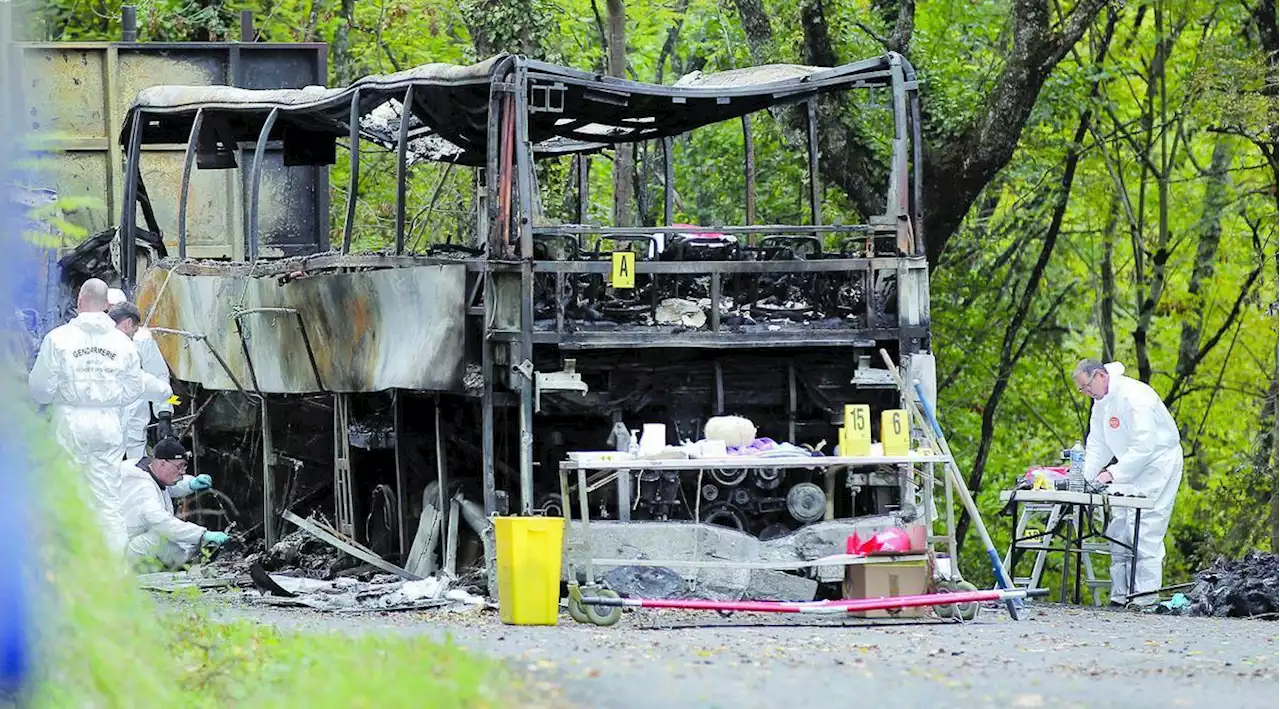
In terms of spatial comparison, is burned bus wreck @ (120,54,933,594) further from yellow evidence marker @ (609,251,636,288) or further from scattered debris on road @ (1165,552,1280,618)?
scattered debris on road @ (1165,552,1280,618)

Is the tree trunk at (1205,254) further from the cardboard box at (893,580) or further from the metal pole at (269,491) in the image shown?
the cardboard box at (893,580)

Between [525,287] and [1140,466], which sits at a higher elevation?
[525,287]

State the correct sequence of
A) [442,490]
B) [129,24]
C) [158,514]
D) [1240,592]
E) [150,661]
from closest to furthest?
[150,661]
[158,514]
[1240,592]
[442,490]
[129,24]

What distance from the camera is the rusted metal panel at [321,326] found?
14.2m

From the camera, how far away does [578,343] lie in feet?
45.5

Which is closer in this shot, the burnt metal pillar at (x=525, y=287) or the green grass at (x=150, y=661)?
the green grass at (x=150, y=661)

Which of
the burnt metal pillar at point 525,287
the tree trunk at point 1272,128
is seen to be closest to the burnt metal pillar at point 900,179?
the burnt metal pillar at point 525,287

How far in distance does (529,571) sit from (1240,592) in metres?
5.58

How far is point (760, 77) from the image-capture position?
1539 centimetres

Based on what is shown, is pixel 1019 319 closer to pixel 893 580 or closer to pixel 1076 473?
pixel 1076 473

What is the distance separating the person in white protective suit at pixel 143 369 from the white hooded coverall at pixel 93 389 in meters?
0.48

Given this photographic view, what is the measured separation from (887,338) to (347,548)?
432 centimetres

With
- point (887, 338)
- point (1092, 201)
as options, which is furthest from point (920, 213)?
point (1092, 201)

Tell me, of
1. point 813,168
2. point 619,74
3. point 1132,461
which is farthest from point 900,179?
point 619,74
